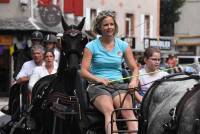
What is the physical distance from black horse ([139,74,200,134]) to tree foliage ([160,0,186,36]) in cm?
5534

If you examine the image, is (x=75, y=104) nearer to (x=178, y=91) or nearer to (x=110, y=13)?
Answer: (x=110, y=13)

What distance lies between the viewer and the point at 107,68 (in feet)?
23.2

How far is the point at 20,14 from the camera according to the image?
1226 inches

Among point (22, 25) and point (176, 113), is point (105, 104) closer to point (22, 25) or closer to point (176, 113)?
point (176, 113)

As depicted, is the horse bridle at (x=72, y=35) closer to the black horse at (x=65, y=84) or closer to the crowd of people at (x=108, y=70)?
the black horse at (x=65, y=84)

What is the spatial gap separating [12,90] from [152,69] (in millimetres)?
3254

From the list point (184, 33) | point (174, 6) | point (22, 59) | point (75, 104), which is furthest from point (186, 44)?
point (75, 104)

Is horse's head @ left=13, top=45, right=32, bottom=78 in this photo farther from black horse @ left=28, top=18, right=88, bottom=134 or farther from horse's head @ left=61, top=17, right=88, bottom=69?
horse's head @ left=61, top=17, right=88, bottom=69

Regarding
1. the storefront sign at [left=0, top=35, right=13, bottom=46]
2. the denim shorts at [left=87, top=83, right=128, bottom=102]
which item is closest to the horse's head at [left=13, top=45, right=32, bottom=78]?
the denim shorts at [left=87, top=83, right=128, bottom=102]

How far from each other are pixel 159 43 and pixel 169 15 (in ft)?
58.1

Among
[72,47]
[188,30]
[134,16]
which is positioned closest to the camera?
[72,47]

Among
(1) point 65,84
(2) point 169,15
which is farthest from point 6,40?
(2) point 169,15

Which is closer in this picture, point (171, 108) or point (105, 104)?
point (171, 108)

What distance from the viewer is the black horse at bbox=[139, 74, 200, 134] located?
472 centimetres
